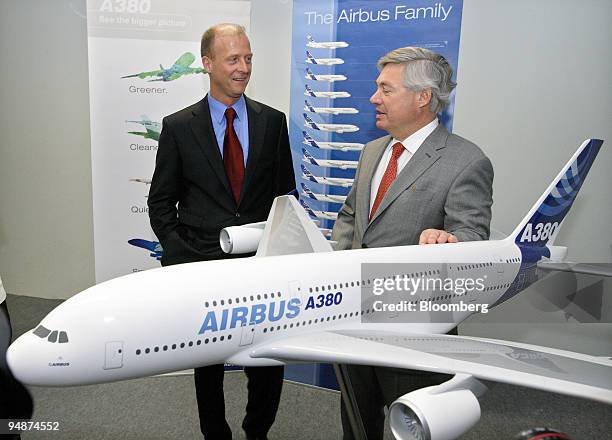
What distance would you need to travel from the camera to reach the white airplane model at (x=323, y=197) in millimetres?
5480

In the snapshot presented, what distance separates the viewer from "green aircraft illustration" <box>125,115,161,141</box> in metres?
5.41

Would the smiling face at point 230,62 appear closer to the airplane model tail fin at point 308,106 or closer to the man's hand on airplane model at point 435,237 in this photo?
the airplane model tail fin at point 308,106

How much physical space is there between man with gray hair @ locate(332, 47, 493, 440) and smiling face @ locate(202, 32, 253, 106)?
1.19 meters

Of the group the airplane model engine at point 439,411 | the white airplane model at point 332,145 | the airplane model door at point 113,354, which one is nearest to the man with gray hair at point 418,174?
the airplane model engine at point 439,411

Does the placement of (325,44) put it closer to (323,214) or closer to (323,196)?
(323,196)

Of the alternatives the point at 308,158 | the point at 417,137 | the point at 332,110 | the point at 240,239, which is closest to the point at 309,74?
the point at 332,110

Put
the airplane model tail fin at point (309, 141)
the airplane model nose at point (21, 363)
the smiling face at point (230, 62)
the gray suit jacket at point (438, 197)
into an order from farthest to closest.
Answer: the airplane model tail fin at point (309, 141)
the smiling face at point (230, 62)
the gray suit jacket at point (438, 197)
the airplane model nose at point (21, 363)

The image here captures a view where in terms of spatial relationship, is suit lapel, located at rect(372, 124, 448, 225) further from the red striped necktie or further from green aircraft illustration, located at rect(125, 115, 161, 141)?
green aircraft illustration, located at rect(125, 115, 161, 141)

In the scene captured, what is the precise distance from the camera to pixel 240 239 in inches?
137

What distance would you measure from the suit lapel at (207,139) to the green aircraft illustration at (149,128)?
1341mm

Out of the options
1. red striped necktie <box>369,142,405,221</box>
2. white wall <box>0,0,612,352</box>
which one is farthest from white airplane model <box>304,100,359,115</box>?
red striped necktie <box>369,142,405,221</box>

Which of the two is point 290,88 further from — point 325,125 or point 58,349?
point 58,349

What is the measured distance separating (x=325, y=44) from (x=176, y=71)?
1.62 m

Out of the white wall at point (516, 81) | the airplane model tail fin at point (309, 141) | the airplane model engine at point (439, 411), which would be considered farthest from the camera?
the airplane model tail fin at point (309, 141)
